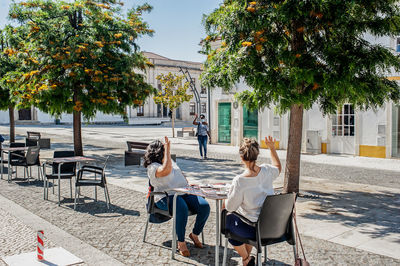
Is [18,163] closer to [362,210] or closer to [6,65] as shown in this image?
[362,210]

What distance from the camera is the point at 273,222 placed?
12.8 ft

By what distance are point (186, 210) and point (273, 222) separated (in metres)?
1.40

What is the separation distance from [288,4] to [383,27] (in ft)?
6.08

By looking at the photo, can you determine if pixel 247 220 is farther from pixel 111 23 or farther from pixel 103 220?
pixel 111 23

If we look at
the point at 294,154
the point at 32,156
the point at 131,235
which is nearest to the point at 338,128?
the point at 294,154

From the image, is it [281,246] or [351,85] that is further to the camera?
[351,85]

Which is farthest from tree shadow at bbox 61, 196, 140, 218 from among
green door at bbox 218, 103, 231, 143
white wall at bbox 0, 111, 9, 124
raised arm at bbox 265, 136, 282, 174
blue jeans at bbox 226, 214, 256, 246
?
→ white wall at bbox 0, 111, 9, 124

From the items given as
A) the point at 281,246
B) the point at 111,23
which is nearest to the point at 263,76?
the point at 281,246

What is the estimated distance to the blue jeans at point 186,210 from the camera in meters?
4.95

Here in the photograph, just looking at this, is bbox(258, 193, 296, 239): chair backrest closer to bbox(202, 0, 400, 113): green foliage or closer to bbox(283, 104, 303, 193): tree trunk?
bbox(202, 0, 400, 113): green foliage

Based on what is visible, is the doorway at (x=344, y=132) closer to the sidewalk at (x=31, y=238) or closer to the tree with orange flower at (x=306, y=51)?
the tree with orange flower at (x=306, y=51)

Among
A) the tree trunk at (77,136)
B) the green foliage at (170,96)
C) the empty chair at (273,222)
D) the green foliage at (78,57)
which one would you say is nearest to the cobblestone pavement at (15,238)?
the empty chair at (273,222)

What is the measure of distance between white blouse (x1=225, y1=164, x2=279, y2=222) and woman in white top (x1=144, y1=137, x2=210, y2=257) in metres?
1.06

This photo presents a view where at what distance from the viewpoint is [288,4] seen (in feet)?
22.1
